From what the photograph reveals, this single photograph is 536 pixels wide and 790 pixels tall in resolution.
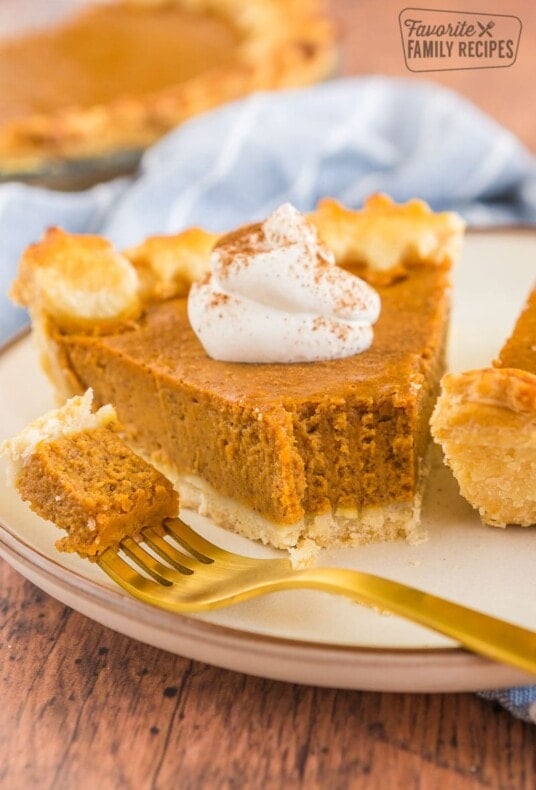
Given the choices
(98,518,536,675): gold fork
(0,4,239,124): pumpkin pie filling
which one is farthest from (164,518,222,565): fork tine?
(0,4,239,124): pumpkin pie filling

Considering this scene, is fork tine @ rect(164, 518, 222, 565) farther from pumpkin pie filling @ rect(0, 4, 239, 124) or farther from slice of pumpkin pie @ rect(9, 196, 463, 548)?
pumpkin pie filling @ rect(0, 4, 239, 124)

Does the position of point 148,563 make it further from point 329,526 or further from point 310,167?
point 310,167

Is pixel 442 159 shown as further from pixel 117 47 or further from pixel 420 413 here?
pixel 117 47

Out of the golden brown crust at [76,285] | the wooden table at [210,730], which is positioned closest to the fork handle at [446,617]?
the wooden table at [210,730]

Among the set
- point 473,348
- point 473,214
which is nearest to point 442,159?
point 473,214

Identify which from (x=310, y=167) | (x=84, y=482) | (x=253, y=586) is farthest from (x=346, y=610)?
(x=310, y=167)
